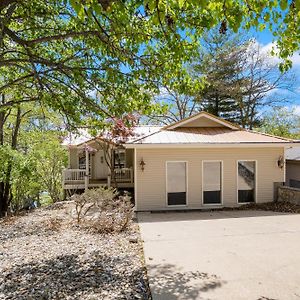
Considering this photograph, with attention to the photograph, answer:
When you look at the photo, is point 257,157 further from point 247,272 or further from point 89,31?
point 89,31

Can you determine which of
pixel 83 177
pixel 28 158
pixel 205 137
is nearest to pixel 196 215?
pixel 205 137

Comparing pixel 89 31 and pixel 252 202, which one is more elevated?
pixel 89 31

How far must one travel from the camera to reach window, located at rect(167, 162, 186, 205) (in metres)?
13.1

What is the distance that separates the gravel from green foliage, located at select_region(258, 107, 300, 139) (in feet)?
70.0

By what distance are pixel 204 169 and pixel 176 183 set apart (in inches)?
52.3

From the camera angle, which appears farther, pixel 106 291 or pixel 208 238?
pixel 208 238

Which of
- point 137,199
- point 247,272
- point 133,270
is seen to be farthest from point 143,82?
point 137,199

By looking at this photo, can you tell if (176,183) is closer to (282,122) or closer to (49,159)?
(49,159)

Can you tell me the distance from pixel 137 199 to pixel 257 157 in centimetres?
544

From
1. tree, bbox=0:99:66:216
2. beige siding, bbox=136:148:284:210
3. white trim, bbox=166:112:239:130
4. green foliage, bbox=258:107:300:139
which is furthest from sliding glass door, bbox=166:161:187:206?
green foliage, bbox=258:107:300:139

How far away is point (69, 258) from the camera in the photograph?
21.8 feet

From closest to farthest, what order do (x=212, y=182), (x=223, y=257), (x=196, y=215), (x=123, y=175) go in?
1. (x=223, y=257)
2. (x=196, y=215)
3. (x=212, y=182)
4. (x=123, y=175)

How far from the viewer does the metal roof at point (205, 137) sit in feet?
42.0

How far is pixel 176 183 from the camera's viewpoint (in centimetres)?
1313
